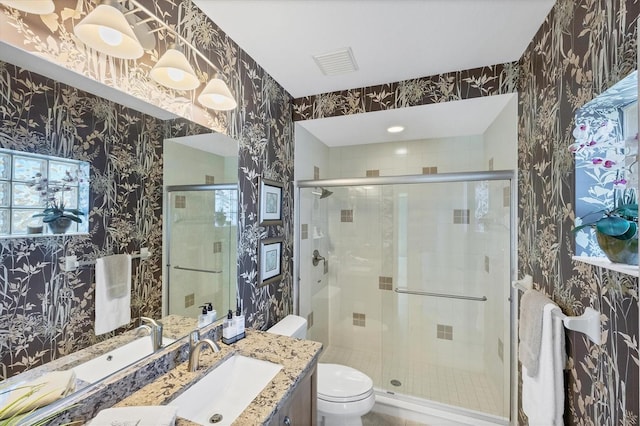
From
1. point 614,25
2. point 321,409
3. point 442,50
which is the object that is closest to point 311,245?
point 321,409

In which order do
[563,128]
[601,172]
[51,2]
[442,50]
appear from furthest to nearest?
[442,50] < [563,128] < [601,172] < [51,2]

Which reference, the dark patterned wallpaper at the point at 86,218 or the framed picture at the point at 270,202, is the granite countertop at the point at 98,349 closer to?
the dark patterned wallpaper at the point at 86,218

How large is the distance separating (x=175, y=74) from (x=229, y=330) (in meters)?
1.26

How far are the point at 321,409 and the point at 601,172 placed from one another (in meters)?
1.85

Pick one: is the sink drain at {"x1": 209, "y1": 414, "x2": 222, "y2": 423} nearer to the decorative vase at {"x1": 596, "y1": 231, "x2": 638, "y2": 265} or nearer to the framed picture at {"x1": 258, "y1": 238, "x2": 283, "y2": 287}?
the framed picture at {"x1": 258, "y1": 238, "x2": 283, "y2": 287}

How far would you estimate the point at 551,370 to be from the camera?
3.62 ft

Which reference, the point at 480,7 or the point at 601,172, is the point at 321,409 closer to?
the point at 601,172

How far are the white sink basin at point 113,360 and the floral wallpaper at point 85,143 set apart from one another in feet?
0.24

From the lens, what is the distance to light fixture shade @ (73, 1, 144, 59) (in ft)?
2.56

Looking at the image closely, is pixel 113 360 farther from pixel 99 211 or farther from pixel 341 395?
pixel 341 395

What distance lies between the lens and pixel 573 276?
1.07 m

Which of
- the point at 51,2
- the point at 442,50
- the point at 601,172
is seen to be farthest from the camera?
the point at 442,50

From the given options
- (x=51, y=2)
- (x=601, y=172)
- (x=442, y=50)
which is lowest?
(x=601, y=172)

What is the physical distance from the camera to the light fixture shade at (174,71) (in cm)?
102
